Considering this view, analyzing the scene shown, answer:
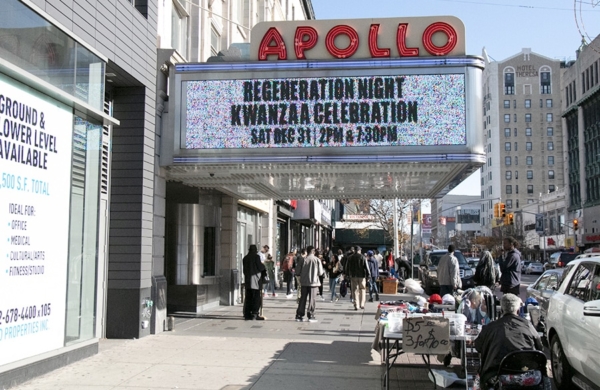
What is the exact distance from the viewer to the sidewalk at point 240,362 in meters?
7.85

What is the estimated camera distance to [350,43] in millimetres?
12109

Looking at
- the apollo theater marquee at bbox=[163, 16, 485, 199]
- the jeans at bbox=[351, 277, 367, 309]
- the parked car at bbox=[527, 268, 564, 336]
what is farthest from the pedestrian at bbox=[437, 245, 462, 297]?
the jeans at bbox=[351, 277, 367, 309]

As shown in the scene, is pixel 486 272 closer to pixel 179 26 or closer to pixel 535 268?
pixel 179 26

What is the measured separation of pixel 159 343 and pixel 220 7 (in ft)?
33.2

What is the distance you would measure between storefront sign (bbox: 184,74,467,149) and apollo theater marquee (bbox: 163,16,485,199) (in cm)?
2

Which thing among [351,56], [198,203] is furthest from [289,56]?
[198,203]

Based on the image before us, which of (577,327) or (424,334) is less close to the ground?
(577,327)

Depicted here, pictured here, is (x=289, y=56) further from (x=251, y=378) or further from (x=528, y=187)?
(x=528, y=187)

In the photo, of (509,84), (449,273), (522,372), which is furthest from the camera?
(509,84)

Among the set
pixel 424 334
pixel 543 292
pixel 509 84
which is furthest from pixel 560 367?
pixel 509 84

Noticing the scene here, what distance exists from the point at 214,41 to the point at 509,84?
12391cm

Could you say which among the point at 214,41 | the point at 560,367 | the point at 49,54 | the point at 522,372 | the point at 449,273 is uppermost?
the point at 214,41

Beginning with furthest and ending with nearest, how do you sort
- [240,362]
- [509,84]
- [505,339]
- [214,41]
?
[509,84] < [214,41] < [240,362] < [505,339]

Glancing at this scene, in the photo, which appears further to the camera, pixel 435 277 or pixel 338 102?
pixel 435 277
